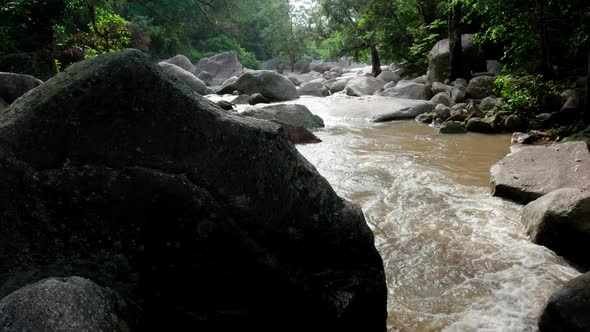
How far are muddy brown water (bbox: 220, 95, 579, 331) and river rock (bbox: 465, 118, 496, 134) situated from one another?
0.99 m

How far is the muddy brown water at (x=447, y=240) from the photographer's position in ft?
7.47

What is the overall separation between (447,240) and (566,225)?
0.79 meters

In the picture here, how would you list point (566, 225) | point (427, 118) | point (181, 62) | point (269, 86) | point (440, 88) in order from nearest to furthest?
point (566, 225) < point (427, 118) < point (440, 88) < point (269, 86) < point (181, 62)

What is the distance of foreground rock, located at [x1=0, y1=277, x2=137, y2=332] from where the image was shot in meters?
1.22

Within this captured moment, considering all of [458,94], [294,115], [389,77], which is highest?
[389,77]

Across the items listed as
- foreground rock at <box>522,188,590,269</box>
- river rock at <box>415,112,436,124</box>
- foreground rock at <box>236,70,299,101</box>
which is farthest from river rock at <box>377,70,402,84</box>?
foreground rock at <box>522,188,590,269</box>

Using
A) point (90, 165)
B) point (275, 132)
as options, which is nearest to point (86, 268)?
point (90, 165)

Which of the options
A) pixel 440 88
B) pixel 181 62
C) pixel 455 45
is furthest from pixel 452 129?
pixel 181 62

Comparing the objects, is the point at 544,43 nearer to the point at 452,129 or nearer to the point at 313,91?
the point at 452,129

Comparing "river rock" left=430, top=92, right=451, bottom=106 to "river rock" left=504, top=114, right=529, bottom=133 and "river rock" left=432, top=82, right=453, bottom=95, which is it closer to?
"river rock" left=432, top=82, right=453, bottom=95

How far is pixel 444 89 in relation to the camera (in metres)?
11.6

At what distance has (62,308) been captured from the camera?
1.28 m

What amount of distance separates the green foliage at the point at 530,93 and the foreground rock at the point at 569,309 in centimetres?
627

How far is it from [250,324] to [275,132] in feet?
2.77
